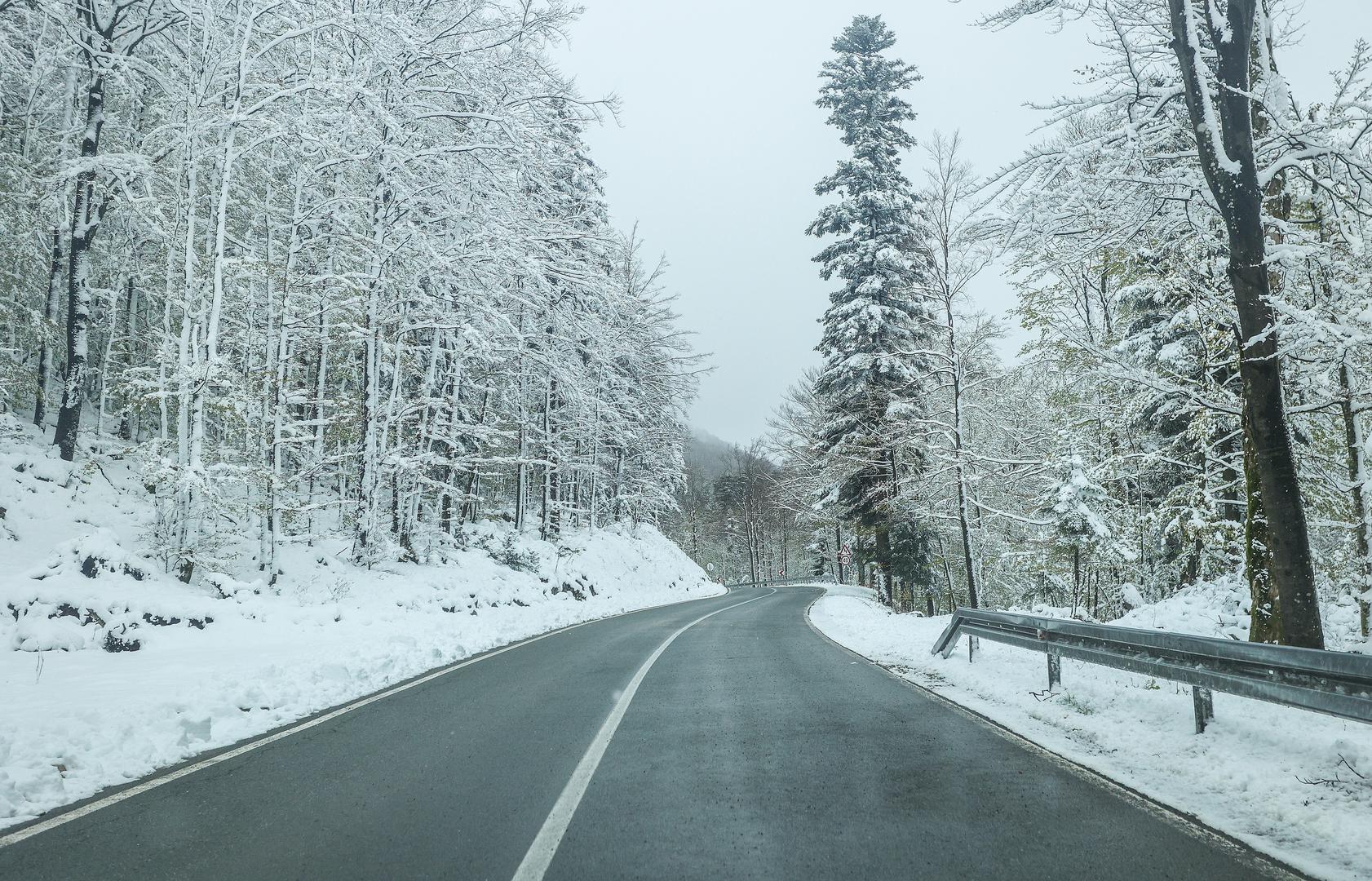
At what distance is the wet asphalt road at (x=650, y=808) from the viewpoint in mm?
3469

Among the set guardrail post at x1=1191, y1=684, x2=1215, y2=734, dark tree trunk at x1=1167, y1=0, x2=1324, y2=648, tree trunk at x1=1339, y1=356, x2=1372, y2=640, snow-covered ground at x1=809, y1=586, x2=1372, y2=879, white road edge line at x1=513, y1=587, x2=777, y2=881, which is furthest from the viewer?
tree trunk at x1=1339, y1=356, x2=1372, y2=640

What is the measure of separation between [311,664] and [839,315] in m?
19.3

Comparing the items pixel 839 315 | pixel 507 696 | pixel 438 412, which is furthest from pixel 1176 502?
pixel 438 412

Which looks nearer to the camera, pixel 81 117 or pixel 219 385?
pixel 219 385

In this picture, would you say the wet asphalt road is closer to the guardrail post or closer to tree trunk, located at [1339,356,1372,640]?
the guardrail post

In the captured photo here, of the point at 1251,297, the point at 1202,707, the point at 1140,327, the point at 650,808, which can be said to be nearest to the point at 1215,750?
the point at 1202,707

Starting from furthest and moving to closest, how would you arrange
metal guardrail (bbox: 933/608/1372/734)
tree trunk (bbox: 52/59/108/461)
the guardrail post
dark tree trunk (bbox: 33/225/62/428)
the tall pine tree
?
the tall pine tree, dark tree trunk (bbox: 33/225/62/428), tree trunk (bbox: 52/59/108/461), the guardrail post, metal guardrail (bbox: 933/608/1372/734)

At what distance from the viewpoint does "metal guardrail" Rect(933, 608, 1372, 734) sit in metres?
4.01

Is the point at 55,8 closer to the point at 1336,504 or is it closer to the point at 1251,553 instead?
the point at 1251,553

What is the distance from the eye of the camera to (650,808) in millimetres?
4277

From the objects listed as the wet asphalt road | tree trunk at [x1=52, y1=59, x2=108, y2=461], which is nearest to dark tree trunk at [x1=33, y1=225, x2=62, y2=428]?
tree trunk at [x1=52, y1=59, x2=108, y2=461]

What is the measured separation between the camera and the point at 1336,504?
1138 centimetres

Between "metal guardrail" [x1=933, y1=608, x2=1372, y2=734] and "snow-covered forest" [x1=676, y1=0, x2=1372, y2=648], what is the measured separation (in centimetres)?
196

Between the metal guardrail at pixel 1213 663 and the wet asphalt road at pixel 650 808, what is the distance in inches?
46.3
